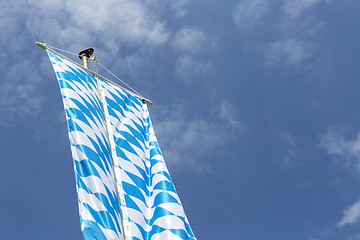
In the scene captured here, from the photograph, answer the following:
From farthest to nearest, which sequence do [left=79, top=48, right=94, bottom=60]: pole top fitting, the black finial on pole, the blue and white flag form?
1. [left=79, top=48, right=94, bottom=60]: pole top fitting
2. the black finial on pole
3. the blue and white flag

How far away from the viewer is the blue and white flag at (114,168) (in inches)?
274

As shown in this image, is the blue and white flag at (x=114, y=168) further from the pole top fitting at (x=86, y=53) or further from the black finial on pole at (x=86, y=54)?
the pole top fitting at (x=86, y=53)

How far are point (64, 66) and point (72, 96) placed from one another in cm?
117

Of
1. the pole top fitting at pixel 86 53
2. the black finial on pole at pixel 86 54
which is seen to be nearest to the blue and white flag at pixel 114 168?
the black finial on pole at pixel 86 54

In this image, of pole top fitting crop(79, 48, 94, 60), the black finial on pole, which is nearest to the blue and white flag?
the black finial on pole

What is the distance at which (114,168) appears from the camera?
8.20m

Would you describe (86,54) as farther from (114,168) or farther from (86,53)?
(114,168)

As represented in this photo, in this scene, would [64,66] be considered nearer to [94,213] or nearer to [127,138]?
[127,138]

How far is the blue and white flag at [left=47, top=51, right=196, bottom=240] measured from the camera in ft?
22.8

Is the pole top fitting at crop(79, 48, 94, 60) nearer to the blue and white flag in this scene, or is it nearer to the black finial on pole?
the black finial on pole

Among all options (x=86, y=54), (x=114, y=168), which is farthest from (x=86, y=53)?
(x=114, y=168)

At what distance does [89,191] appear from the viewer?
6.92 m

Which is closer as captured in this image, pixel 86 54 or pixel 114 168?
pixel 114 168

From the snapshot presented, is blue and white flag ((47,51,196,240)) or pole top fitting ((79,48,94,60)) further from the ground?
pole top fitting ((79,48,94,60))
